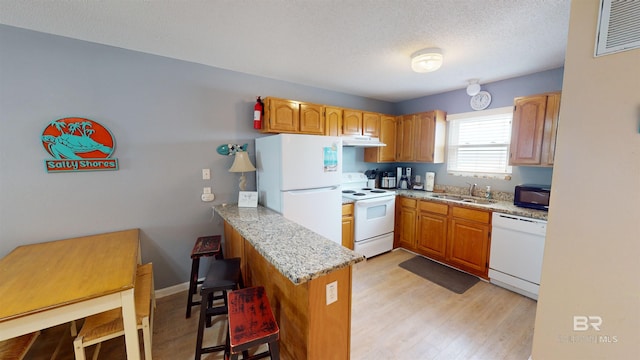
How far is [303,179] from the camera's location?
8.01 feet

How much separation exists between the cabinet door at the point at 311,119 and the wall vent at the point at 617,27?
2.34 metres

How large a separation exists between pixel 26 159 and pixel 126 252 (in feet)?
3.78

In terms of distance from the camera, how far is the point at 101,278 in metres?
1.35

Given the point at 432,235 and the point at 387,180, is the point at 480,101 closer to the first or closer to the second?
the point at 387,180

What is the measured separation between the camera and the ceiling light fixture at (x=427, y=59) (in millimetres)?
2041

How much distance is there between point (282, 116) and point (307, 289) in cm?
207

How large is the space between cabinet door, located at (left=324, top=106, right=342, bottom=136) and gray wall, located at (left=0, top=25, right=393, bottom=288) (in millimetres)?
683

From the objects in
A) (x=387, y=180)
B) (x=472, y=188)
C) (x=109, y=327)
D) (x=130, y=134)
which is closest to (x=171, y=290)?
(x=109, y=327)

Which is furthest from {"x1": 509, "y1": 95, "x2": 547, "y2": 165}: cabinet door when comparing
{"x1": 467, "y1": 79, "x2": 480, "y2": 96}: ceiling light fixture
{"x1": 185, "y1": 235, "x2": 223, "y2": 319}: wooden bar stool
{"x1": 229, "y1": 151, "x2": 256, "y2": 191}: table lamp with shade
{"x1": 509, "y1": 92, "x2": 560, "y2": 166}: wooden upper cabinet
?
{"x1": 185, "y1": 235, "x2": 223, "y2": 319}: wooden bar stool

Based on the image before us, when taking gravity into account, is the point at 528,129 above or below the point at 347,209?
above

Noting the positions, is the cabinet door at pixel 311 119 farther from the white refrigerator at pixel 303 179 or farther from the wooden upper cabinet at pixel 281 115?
the white refrigerator at pixel 303 179

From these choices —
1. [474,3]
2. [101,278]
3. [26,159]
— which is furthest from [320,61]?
[26,159]

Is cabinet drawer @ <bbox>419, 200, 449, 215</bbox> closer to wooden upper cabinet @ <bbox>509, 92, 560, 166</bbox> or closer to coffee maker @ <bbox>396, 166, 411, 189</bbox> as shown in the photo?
coffee maker @ <bbox>396, 166, 411, 189</bbox>

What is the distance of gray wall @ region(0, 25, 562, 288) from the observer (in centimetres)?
A: 181
